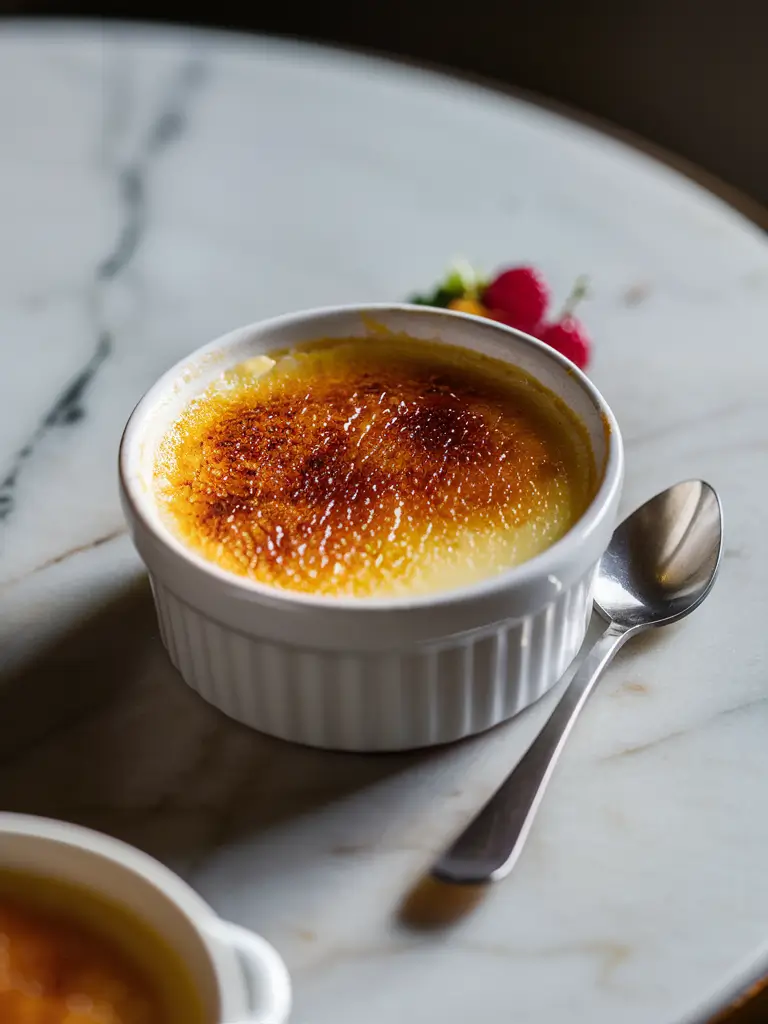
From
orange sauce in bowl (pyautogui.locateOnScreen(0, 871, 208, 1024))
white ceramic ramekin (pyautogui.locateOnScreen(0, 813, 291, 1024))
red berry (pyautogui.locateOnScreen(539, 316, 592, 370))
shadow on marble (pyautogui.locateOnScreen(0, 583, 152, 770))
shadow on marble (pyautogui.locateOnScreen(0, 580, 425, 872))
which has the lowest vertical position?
shadow on marble (pyautogui.locateOnScreen(0, 583, 152, 770))

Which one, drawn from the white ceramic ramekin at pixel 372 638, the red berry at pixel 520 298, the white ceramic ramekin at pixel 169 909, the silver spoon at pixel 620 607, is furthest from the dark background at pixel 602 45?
the white ceramic ramekin at pixel 169 909

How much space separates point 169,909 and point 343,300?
96 cm

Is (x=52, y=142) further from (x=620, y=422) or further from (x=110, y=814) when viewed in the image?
(x=110, y=814)

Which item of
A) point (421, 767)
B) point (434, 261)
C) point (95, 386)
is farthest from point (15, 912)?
point (434, 261)

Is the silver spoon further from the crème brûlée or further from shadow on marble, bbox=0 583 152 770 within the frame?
shadow on marble, bbox=0 583 152 770

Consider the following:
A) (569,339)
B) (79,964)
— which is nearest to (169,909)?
(79,964)

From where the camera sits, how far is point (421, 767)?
93cm

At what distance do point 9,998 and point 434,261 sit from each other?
3.71 feet

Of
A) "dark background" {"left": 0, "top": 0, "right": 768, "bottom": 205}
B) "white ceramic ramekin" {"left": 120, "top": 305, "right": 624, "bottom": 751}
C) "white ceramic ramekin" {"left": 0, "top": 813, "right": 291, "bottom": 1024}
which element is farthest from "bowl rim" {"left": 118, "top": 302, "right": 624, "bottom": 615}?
"dark background" {"left": 0, "top": 0, "right": 768, "bottom": 205}

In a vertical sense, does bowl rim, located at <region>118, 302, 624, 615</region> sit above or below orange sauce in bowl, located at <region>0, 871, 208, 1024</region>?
above

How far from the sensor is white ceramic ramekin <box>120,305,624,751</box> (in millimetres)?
854

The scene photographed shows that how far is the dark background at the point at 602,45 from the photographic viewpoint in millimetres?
2627

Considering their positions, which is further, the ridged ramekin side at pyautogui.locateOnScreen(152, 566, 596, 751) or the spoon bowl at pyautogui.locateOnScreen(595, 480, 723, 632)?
the spoon bowl at pyautogui.locateOnScreen(595, 480, 723, 632)

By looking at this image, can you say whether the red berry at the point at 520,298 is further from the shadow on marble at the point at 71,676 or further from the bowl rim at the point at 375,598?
the shadow on marble at the point at 71,676
